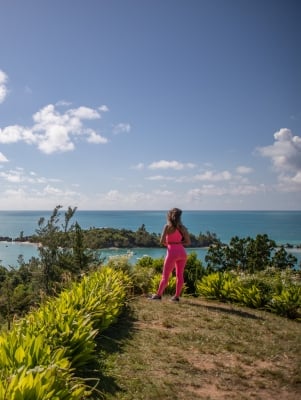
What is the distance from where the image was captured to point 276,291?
8.49 metres

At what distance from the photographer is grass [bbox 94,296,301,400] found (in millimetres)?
3951

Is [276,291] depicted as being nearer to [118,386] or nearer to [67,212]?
[118,386]

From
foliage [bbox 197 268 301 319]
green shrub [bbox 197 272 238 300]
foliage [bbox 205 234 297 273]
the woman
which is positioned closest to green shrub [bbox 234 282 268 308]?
foliage [bbox 197 268 301 319]

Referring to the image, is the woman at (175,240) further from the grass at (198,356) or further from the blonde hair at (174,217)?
the grass at (198,356)

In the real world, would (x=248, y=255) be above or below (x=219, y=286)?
below

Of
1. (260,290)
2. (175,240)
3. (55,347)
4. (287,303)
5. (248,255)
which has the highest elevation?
(175,240)

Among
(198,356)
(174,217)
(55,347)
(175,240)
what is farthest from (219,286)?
(55,347)

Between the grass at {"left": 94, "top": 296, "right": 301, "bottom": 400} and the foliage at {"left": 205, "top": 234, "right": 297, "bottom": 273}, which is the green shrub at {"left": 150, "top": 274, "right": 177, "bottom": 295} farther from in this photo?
the foliage at {"left": 205, "top": 234, "right": 297, "bottom": 273}

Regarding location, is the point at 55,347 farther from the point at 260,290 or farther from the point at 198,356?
the point at 260,290

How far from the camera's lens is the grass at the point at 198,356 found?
156 inches

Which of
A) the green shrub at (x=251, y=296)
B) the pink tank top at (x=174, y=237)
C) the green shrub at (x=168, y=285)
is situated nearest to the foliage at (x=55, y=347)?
the pink tank top at (x=174, y=237)

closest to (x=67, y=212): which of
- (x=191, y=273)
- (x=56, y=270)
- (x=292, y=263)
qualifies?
(x=56, y=270)

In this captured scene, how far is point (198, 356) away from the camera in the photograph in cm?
496

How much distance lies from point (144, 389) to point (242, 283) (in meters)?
5.72
